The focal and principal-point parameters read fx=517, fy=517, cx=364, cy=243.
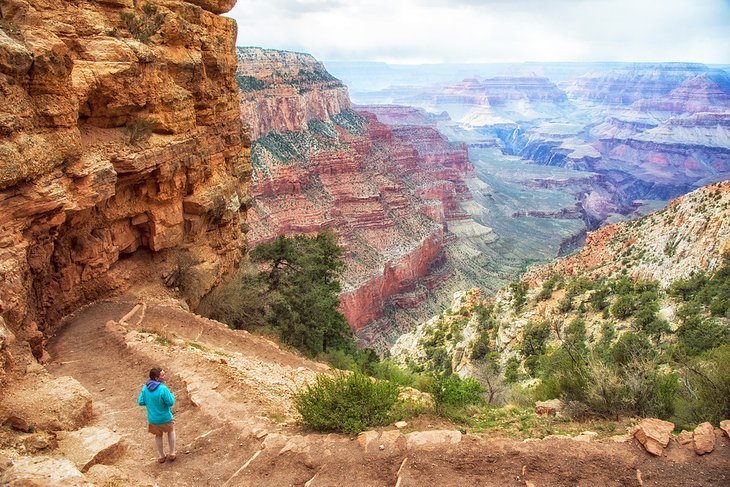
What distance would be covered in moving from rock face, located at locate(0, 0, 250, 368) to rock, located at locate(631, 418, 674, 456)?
11348 millimetres

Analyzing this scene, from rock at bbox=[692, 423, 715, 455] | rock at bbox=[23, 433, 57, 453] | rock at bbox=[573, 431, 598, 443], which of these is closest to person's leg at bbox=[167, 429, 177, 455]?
rock at bbox=[23, 433, 57, 453]

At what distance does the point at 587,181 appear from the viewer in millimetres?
157250

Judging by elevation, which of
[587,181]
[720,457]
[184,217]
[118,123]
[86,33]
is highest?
[86,33]

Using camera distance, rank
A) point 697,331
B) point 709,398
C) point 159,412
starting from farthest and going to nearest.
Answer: point 697,331, point 709,398, point 159,412

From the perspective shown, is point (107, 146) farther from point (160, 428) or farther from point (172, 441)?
point (172, 441)

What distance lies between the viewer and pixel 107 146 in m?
14.4

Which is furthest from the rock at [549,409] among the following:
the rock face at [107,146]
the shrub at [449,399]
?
the rock face at [107,146]

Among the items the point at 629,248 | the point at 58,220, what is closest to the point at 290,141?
the point at 629,248

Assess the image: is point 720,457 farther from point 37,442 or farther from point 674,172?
point 674,172

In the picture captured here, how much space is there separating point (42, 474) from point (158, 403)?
2232 millimetres

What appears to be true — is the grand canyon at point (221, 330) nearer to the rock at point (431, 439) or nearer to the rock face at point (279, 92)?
the rock at point (431, 439)

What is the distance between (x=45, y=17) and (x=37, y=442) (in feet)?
35.3

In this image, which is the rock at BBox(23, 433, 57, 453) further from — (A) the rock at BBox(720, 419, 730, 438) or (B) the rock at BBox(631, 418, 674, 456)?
(A) the rock at BBox(720, 419, 730, 438)

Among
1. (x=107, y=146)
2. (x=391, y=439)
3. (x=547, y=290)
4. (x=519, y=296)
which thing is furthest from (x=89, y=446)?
(x=519, y=296)
